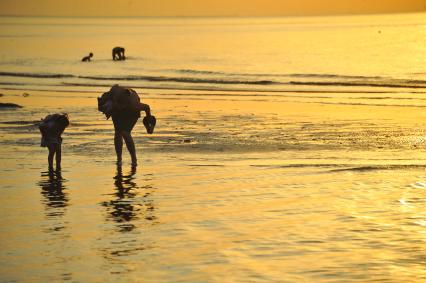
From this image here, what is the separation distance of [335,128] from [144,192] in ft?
29.5

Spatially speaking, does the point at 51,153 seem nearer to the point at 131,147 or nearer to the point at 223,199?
the point at 131,147

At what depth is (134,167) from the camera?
609 inches

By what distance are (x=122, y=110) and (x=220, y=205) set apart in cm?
409

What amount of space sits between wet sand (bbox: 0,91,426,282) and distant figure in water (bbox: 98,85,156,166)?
1.87ft

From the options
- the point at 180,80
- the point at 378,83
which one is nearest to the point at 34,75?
the point at 180,80

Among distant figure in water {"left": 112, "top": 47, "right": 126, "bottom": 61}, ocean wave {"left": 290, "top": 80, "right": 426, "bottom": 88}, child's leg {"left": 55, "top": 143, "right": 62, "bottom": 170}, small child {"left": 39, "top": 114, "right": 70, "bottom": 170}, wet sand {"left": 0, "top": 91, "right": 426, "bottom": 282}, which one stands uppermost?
distant figure in water {"left": 112, "top": 47, "right": 126, "bottom": 61}

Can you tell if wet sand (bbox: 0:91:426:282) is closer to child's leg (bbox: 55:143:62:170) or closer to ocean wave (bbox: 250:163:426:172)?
ocean wave (bbox: 250:163:426:172)

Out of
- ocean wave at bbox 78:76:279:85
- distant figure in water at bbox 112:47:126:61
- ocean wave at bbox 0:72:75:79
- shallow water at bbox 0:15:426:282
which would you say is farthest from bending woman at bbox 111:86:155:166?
distant figure in water at bbox 112:47:126:61

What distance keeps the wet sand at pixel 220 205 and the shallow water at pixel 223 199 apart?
25 millimetres

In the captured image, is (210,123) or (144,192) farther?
(210,123)

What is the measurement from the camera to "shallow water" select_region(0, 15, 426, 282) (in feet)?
30.1

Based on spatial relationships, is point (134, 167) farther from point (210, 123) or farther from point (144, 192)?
point (210, 123)

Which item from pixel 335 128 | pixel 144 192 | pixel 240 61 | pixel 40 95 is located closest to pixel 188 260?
pixel 144 192

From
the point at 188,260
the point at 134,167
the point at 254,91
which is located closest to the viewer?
the point at 188,260
